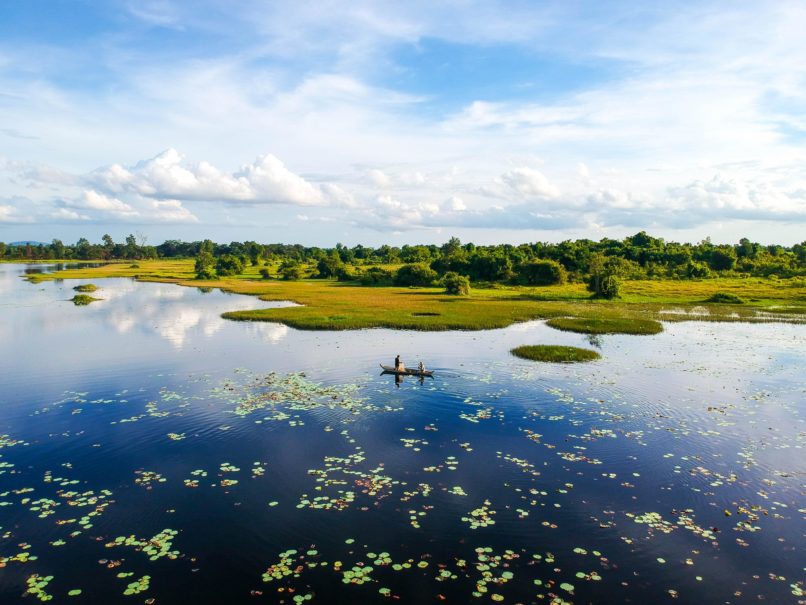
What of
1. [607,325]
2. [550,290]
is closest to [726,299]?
[550,290]

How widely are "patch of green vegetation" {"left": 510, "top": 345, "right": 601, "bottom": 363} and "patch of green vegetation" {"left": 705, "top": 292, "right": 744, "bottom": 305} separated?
5659 centimetres

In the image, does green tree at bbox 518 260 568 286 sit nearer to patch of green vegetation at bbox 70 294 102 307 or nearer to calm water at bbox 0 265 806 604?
calm water at bbox 0 265 806 604

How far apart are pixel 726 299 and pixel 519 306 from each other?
125 feet

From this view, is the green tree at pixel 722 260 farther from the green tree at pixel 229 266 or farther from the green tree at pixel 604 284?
the green tree at pixel 229 266

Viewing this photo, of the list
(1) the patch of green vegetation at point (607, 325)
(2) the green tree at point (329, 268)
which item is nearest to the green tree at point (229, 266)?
(2) the green tree at point (329, 268)

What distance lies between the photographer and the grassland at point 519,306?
6544cm

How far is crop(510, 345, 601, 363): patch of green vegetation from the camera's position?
44594 mm

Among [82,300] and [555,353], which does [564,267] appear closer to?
[555,353]

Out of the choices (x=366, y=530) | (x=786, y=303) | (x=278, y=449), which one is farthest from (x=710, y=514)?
(x=786, y=303)

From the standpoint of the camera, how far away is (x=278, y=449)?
24328 millimetres

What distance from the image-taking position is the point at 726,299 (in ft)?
294

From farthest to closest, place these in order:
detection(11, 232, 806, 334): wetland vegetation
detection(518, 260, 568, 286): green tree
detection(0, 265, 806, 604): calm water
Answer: detection(518, 260, 568, 286): green tree
detection(11, 232, 806, 334): wetland vegetation
detection(0, 265, 806, 604): calm water

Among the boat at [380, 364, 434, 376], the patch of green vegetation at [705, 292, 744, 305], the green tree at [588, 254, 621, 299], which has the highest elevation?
the green tree at [588, 254, 621, 299]

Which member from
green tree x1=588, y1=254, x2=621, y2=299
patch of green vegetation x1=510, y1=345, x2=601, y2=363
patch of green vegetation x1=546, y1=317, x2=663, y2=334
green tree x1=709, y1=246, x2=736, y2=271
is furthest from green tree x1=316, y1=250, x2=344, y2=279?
patch of green vegetation x1=510, y1=345, x2=601, y2=363
